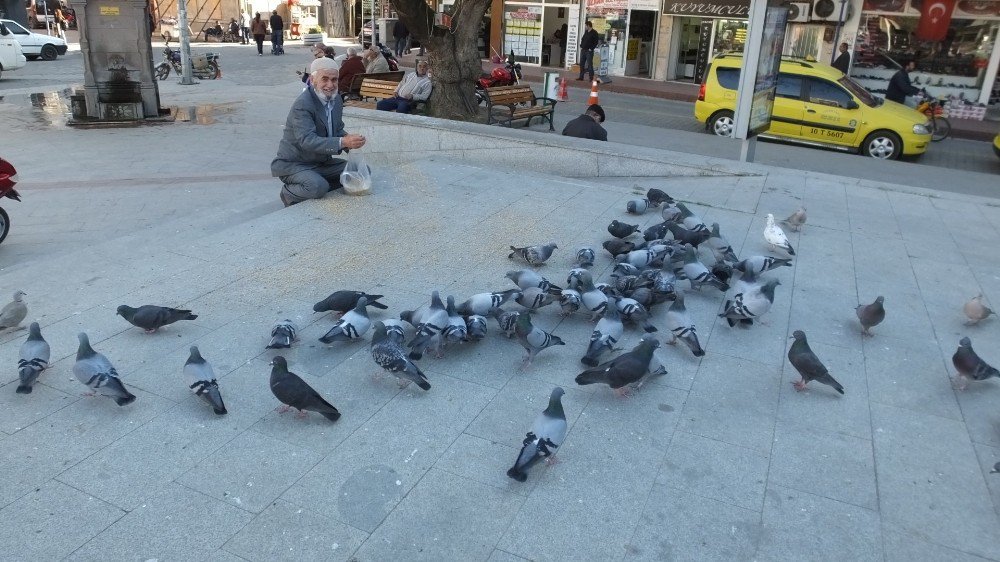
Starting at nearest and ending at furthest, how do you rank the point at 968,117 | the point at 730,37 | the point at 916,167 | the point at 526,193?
the point at 526,193 → the point at 916,167 → the point at 968,117 → the point at 730,37

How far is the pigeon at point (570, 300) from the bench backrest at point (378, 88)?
363 inches

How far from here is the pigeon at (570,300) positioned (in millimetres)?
4812

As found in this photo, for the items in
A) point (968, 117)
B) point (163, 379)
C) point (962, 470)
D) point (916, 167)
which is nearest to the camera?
point (962, 470)

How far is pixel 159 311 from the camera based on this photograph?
4480 mm

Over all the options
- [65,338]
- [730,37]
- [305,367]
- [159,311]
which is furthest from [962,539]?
[730,37]

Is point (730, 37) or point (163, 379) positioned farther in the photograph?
Answer: point (730, 37)

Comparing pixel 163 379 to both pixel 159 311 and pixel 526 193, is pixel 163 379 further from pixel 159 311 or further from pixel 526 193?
pixel 526 193

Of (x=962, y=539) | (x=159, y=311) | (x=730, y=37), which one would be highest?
(x=730, y=37)

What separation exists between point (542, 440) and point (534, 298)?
1.57 metres

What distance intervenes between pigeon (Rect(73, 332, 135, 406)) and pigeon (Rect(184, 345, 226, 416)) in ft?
1.05

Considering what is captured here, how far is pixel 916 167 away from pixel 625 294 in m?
8.00

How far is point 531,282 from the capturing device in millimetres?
4996

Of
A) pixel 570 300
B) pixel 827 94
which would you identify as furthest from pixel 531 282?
pixel 827 94

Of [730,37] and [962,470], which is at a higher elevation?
[730,37]
